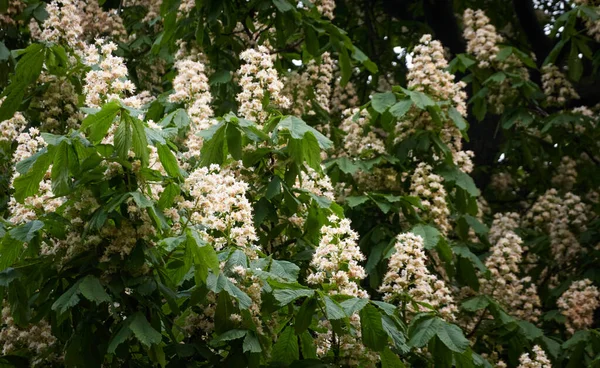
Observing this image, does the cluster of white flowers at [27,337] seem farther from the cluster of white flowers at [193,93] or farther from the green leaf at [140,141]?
the cluster of white flowers at [193,93]

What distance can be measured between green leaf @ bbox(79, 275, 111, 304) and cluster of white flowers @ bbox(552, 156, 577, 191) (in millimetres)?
5178

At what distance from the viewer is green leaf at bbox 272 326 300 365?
10.5ft

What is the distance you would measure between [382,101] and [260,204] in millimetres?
1356

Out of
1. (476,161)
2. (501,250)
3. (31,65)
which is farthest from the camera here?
(476,161)

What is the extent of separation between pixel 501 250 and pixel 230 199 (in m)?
2.54

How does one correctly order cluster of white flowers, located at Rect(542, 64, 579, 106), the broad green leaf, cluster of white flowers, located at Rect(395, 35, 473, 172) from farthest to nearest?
cluster of white flowers, located at Rect(542, 64, 579, 106), cluster of white flowers, located at Rect(395, 35, 473, 172), the broad green leaf

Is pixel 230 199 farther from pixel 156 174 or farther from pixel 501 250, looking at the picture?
pixel 501 250

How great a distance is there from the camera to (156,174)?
3.12 m

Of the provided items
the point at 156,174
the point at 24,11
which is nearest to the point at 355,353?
the point at 156,174

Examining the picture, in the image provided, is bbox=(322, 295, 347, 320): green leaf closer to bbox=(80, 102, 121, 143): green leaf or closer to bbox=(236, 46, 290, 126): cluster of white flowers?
bbox=(80, 102, 121, 143): green leaf

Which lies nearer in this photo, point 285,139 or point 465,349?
point 465,349

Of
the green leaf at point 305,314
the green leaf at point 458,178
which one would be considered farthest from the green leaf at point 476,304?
the green leaf at point 305,314

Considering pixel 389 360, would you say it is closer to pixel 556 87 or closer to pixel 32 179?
pixel 32 179

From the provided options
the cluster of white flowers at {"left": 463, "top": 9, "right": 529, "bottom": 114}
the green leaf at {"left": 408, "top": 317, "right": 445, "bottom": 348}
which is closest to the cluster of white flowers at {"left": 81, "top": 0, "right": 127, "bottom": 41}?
the cluster of white flowers at {"left": 463, "top": 9, "right": 529, "bottom": 114}
